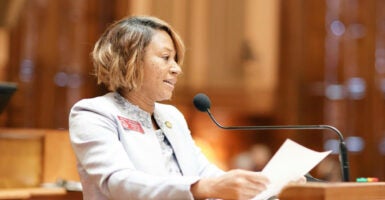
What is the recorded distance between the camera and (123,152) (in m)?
1.67

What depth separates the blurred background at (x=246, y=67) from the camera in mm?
4988

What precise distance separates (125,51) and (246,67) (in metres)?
3.71

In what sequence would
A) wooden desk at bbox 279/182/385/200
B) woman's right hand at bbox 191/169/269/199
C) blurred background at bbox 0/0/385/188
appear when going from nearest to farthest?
wooden desk at bbox 279/182/385/200
woman's right hand at bbox 191/169/269/199
blurred background at bbox 0/0/385/188

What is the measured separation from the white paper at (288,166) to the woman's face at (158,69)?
1.40 feet

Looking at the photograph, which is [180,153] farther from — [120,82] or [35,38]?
[35,38]

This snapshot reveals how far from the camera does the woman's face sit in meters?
1.90

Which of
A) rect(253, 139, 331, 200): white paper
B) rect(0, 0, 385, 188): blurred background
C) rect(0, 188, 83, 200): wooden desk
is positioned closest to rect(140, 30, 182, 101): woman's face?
rect(253, 139, 331, 200): white paper

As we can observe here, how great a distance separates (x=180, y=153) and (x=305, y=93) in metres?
3.55

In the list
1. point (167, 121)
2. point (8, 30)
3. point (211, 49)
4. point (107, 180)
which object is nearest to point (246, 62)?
point (211, 49)

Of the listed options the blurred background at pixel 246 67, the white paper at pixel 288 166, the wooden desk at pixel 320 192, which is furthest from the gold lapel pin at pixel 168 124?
the blurred background at pixel 246 67

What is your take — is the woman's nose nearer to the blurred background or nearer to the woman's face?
the woman's face

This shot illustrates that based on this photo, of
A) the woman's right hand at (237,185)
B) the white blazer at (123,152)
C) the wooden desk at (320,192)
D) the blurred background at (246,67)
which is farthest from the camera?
the blurred background at (246,67)

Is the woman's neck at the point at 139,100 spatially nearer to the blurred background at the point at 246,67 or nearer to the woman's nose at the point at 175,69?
the woman's nose at the point at 175,69

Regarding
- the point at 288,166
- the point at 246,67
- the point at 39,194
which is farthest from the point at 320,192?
the point at 246,67
